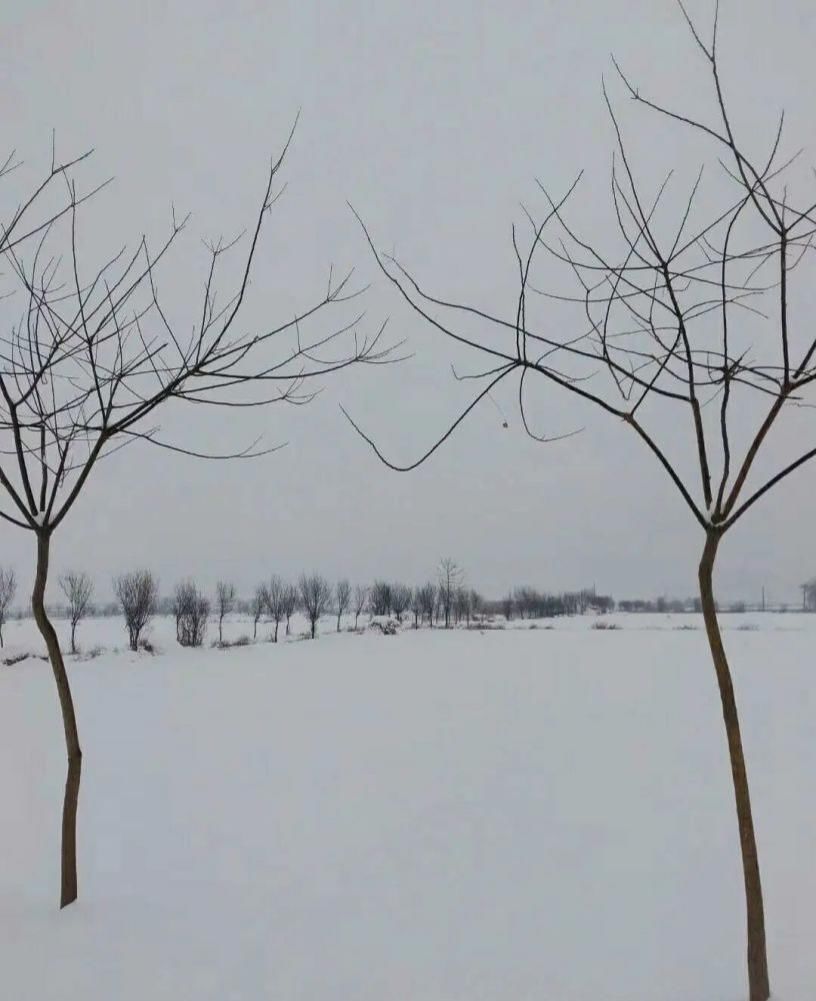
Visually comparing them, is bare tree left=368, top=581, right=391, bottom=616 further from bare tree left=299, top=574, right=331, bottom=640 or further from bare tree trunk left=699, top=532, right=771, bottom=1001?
bare tree trunk left=699, top=532, right=771, bottom=1001

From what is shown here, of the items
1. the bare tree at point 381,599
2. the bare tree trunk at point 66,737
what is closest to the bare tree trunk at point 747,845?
the bare tree trunk at point 66,737

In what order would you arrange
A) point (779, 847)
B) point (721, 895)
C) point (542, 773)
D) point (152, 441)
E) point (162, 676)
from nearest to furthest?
point (152, 441) → point (721, 895) → point (779, 847) → point (542, 773) → point (162, 676)

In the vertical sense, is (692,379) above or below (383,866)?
above

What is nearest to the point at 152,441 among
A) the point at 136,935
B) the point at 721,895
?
the point at 136,935

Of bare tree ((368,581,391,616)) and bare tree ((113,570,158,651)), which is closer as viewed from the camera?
bare tree ((113,570,158,651))

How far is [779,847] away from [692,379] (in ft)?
9.45

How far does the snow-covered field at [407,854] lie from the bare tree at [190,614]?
25542 mm

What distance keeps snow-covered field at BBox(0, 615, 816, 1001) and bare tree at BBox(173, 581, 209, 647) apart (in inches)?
1006

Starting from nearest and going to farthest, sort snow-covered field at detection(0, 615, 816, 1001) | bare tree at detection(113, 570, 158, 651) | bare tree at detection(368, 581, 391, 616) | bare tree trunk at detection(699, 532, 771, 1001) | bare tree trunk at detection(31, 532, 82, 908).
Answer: bare tree trunk at detection(699, 532, 771, 1001)
snow-covered field at detection(0, 615, 816, 1001)
bare tree trunk at detection(31, 532, 82, 908)
bare tree at detection(113, 570, 158, 651)
bare tree at detection(368, 581, 391, 616)

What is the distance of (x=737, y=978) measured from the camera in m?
2.14

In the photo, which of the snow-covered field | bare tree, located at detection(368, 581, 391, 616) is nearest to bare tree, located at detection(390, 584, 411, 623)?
bare tree, located at detection(368, 581, 391, 616)

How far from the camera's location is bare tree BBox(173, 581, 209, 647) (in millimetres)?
33656

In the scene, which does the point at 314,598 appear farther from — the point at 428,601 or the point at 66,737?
the point at 66,737

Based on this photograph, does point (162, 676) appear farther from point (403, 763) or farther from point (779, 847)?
point (779, 847)
